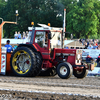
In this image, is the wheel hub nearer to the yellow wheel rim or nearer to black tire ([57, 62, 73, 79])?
black tire ([57, 62, 73, 79])

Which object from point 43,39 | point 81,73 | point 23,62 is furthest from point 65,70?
point 23,62

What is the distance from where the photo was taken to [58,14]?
174ft

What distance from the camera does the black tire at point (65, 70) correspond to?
41.9ft

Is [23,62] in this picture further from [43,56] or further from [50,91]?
[50,91]

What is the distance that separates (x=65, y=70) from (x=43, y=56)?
4.21 ft

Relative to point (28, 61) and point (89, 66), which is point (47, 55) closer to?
point (28, 61)

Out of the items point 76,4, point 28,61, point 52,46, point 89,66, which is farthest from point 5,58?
point 76,4

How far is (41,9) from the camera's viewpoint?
54.9 m

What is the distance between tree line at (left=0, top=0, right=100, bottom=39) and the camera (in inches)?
1996

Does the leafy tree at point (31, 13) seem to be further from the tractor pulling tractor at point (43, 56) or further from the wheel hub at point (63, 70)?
the wheel hub at point (63, 70)

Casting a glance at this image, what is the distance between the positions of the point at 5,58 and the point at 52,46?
2425mm

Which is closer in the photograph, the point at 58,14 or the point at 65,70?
the point at 65,70

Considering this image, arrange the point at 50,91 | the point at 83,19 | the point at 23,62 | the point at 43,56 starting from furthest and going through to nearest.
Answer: the point at 83,19 < the point at 23,62 < the point at 43,56 < the point at 50,91

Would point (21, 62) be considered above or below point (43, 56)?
below
